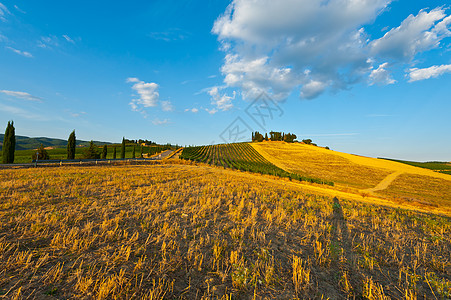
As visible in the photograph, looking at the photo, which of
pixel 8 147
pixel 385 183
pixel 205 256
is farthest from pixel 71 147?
pixel 385 183

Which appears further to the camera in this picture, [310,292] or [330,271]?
[330,271]

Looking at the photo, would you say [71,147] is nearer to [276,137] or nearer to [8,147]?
[8,147]

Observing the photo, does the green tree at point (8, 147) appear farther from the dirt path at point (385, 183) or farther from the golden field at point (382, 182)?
the dirt path at point (385, 183)

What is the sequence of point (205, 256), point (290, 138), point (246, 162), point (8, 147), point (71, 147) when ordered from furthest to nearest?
point (290, 138) → point (246, 162) → point (71, 147) → point (8, 147) → point (205, 256)

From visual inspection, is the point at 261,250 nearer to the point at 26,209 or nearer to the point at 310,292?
the point at 310,292

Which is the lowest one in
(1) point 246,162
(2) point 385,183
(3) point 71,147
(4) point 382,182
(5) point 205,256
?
(2) point 385,183

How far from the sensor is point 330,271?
449 cm

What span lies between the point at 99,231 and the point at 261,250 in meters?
→ 5.41

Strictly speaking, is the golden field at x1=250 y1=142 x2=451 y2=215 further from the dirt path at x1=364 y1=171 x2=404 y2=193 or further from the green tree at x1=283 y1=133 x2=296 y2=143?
the green tree at x1=283 y1=133 x2=296 y2=143

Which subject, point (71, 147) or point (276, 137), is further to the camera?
point (276, 137)

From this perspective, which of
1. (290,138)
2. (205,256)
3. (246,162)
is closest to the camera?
(205,256)

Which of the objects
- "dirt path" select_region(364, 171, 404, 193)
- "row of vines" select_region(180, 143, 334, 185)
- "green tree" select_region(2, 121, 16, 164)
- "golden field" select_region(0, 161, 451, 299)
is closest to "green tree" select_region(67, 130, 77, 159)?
"green tree" select_region(2, 121, 16, 164)

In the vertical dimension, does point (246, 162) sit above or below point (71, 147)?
below

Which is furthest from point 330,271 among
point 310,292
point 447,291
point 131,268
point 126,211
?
point 126,211
